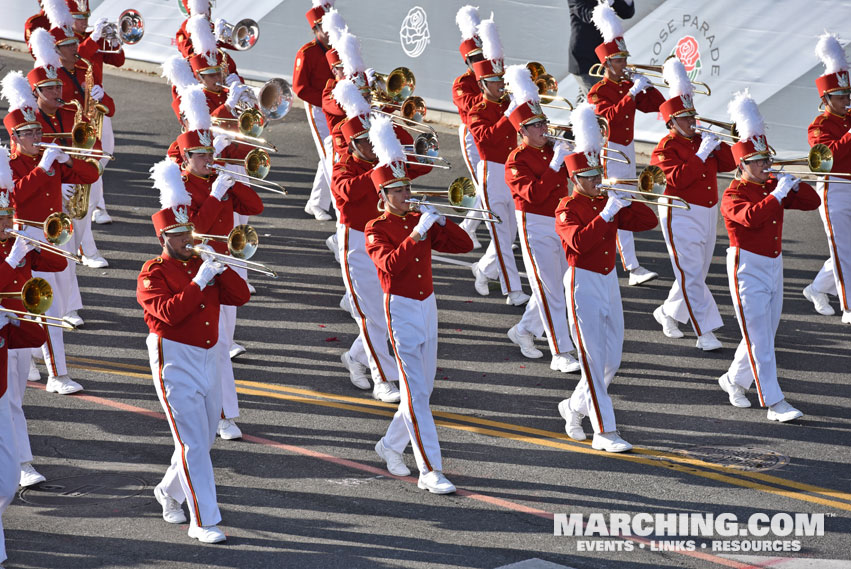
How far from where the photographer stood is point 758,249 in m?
10.6

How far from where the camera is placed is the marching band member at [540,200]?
1120 centimetres

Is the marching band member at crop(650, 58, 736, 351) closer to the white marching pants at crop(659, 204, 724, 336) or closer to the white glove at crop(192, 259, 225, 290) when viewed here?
the white marching pants at crop(659, 204, 724, 336)

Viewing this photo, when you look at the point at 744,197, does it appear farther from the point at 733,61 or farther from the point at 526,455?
the point at 733,61

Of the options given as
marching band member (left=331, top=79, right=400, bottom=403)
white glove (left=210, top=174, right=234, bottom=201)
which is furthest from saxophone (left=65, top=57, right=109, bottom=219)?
marching band member (left=331, top=79, right=400, bottom=403)

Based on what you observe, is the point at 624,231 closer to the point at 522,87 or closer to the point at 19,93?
the point at 522,87

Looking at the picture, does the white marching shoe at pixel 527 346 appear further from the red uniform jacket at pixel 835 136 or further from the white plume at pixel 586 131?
the red uniform jacket at pixel 835 136

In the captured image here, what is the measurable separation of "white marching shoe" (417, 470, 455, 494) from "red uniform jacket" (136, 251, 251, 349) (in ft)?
5.80

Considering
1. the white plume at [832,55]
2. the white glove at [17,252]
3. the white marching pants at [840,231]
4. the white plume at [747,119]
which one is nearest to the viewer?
the white glove at [17,252]

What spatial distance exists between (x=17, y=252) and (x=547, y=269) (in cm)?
442

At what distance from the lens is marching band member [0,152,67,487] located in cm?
891

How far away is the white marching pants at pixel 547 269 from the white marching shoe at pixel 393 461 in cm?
234

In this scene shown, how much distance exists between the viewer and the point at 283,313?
1269cm

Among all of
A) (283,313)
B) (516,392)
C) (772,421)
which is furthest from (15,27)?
(772,421)

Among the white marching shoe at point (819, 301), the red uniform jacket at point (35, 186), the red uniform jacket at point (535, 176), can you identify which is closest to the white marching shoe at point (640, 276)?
the white marching shoe at point (819, 301)
